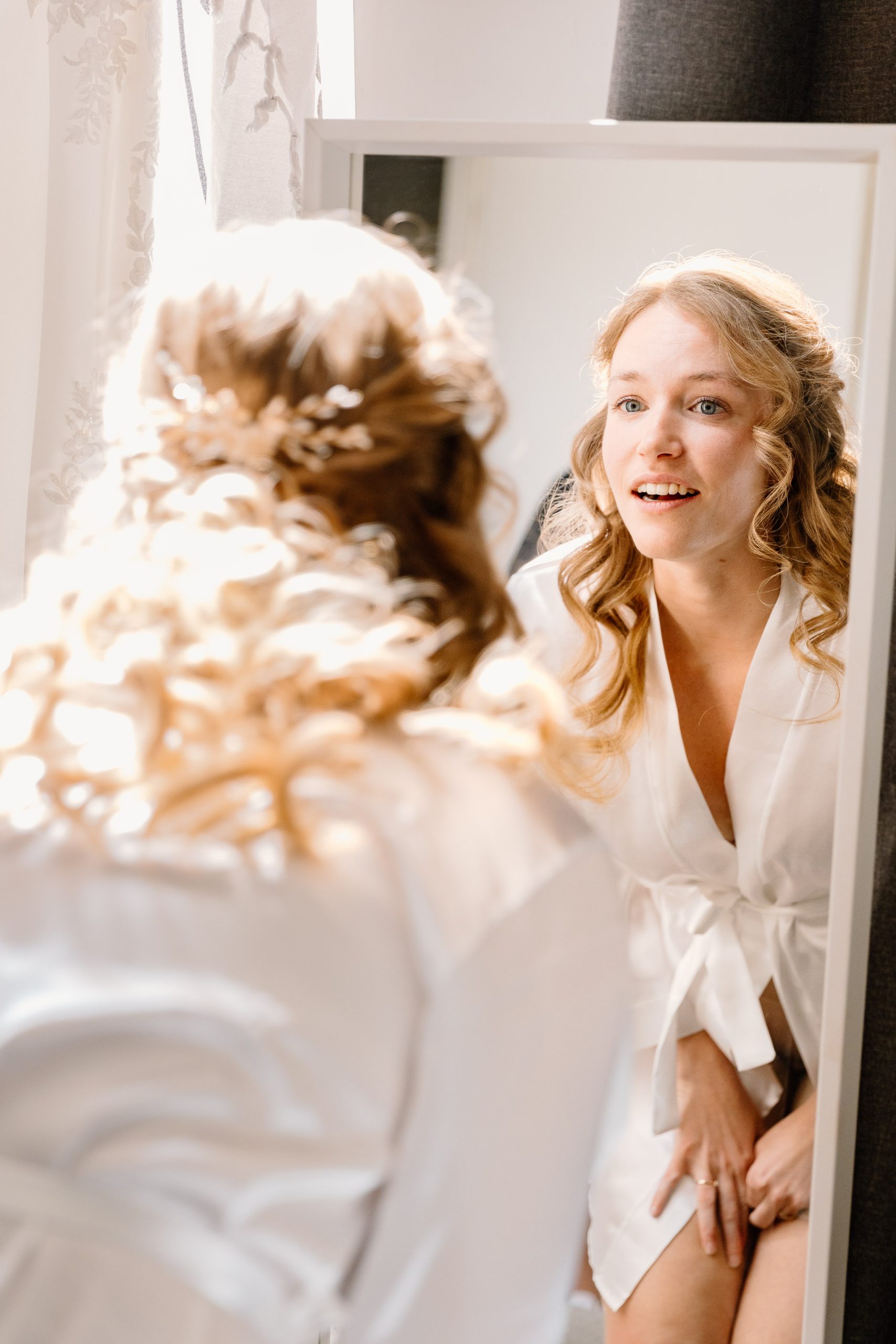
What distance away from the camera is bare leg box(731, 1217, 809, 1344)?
1027 millimetres

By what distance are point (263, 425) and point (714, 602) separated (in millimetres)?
404

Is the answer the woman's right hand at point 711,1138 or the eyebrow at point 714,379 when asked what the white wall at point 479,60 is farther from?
the woman's right hand at point 711,1138

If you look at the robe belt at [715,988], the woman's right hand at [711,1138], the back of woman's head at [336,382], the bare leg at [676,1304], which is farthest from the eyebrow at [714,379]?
the bare leg at [676,1304]

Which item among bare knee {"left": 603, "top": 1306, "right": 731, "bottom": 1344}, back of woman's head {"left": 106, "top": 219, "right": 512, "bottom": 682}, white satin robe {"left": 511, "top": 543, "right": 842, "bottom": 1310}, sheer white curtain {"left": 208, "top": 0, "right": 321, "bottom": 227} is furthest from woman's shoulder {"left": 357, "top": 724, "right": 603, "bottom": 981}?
sheer white curtain {"left": 208, "top": 0, "right": 321, "bottom": 227}

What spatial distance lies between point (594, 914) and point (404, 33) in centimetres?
115

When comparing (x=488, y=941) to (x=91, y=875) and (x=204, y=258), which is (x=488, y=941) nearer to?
(x=91, y=875)

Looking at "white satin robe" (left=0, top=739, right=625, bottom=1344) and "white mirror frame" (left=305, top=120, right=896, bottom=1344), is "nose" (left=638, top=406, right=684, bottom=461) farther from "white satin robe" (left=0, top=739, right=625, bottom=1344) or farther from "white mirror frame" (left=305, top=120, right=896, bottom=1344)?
"white satin robe" (left=0, top=739, right=625, bottom=1344)

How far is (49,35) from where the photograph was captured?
1252mm

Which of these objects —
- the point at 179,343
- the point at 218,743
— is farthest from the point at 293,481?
the point at 218,743

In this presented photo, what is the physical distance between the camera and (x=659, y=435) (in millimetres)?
965

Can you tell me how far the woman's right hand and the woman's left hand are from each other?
1cm

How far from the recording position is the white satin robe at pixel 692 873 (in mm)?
997

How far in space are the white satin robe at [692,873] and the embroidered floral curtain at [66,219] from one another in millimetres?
622

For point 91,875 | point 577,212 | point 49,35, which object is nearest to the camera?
point 91,875
